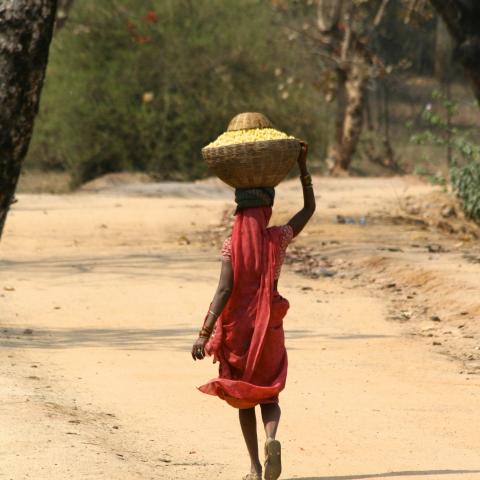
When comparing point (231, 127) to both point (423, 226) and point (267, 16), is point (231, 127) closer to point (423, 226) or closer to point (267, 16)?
point (423, 226)

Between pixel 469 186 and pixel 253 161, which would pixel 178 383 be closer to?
pixel 253 161

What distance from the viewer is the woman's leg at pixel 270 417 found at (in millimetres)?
5879

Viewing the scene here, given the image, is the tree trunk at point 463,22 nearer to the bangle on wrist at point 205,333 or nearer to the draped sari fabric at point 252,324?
the draped sari fabric at point 252,324

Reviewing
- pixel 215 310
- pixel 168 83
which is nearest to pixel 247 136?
pixel 215 310

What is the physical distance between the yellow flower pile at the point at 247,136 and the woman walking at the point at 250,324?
0.25m

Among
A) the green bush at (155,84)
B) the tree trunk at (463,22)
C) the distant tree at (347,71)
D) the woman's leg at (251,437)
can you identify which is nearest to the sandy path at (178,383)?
the woman's leg at (251,437)

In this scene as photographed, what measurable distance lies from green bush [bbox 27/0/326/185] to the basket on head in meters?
19.8

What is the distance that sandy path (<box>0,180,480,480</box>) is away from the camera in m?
6.49

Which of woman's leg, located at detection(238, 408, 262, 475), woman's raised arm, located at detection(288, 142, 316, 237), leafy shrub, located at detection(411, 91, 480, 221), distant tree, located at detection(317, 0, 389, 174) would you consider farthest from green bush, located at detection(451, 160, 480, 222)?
woman's leg, located at detection(238, 408, 262, 475)

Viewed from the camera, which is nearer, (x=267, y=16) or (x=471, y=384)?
(x=471, y=384)

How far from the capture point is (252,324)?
6.00 m

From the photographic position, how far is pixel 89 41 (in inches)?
1048

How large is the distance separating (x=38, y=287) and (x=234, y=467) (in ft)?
21.1

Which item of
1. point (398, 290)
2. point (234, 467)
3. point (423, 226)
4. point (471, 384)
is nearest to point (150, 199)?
point (423, 226)
